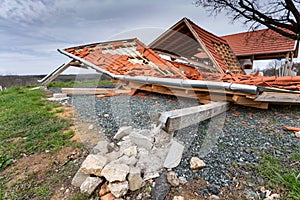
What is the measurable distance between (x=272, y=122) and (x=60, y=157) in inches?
101

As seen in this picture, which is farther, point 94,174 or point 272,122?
point 272,122

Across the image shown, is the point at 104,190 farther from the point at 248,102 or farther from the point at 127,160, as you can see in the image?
the point at 248,102

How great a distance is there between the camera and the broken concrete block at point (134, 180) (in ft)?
3.49

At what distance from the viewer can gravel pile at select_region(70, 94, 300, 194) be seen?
4.04ft

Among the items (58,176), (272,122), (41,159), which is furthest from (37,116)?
(272,122)

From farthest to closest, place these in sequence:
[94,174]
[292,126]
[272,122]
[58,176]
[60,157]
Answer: [272,122], [292,126], [60,157], [58,176], [94,174]

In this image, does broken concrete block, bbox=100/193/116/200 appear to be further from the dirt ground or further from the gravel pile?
the gravel pile

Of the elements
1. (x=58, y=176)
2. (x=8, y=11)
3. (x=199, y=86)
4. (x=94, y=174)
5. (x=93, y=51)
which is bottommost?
(x=58, y=176)

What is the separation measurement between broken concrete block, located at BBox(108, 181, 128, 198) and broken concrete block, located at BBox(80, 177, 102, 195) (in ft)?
0.36

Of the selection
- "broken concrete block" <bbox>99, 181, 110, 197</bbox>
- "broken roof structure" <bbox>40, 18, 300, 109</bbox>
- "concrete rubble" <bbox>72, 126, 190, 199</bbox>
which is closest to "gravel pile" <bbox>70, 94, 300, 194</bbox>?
"concrete rubble" <bbox>72, 126, 190, 199</bbox>

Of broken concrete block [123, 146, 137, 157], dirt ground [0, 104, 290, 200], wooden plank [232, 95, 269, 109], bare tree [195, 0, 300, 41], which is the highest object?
bare tree [195, 0, 300, 41]

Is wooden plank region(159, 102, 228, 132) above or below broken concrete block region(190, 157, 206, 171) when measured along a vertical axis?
above

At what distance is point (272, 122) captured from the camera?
2037mm

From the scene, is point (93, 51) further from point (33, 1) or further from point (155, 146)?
point (155, 146)
